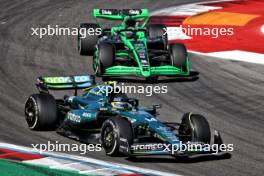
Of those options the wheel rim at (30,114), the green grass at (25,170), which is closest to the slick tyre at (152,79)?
the wheel rim at (30,114)

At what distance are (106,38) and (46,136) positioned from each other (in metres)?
7.20

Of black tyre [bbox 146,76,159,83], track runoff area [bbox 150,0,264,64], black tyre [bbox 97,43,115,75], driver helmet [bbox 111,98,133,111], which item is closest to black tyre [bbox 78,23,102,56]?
black tyre [bbox 97,43,115,75]

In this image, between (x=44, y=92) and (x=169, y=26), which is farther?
→ (x=169, y=26)

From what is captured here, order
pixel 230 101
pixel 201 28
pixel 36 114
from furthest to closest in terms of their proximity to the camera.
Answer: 1. pixel 201 28
2. pixel 230 101
3. pixel 36 114

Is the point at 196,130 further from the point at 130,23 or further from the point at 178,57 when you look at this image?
the point at 130,23

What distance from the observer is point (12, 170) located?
1388cm

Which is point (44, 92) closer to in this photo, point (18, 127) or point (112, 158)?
point (18, 127)

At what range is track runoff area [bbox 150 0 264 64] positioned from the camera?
985 inches

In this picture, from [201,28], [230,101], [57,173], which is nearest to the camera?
[57,173]

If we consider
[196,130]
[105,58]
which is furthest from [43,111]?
[105,58]

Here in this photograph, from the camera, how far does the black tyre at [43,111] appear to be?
1617cm

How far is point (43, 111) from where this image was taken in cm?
1617

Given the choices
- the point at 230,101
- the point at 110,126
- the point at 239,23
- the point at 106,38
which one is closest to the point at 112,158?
the point at 110,126

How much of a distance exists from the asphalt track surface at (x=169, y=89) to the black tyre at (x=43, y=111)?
19cm
